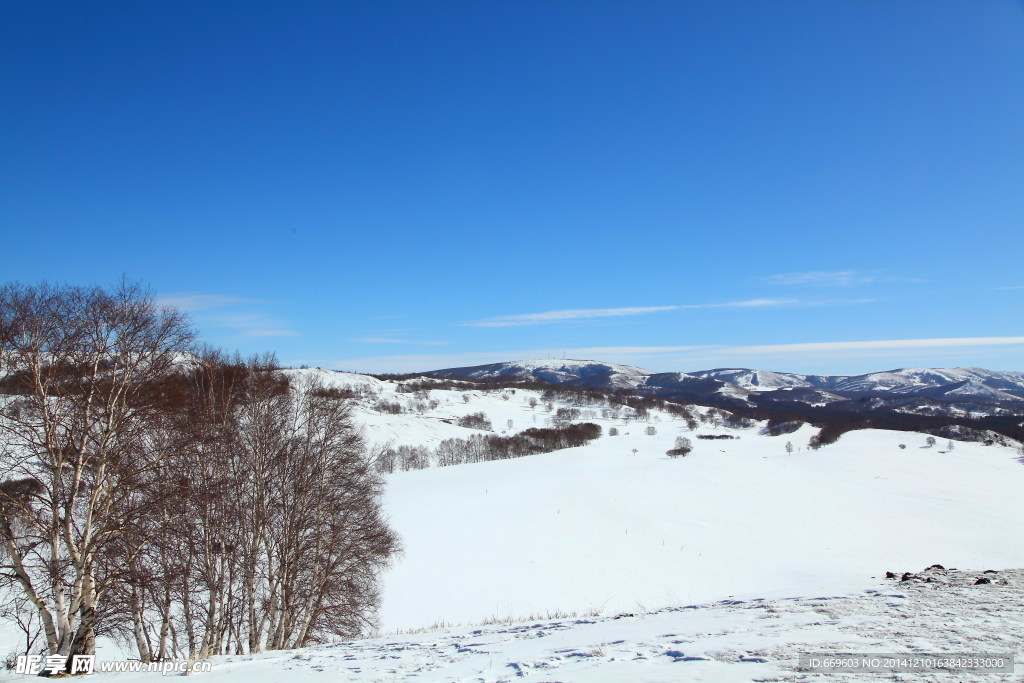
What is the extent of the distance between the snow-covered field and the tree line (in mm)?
3671

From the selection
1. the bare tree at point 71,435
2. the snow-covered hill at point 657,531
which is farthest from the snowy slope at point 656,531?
the bare tree at point 71,435

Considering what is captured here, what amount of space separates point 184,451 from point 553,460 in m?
53.1

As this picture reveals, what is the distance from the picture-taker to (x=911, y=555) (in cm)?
3328

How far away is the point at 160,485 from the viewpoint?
11.6 metres

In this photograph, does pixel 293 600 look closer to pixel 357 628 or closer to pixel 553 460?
pixel 357 628

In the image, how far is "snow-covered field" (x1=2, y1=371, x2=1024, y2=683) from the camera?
295 inches

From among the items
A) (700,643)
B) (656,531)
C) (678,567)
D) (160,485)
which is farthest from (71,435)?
(656,531)

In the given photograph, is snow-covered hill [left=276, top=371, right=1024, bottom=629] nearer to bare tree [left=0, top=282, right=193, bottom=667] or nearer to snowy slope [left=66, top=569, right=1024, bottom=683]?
snowy slope [left=66, top=569, right=1024, bottom=683]

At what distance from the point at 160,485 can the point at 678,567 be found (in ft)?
86.1

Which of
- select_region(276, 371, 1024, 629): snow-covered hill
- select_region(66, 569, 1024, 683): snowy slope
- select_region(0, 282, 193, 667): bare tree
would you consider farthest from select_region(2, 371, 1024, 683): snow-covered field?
select_region(0, 282, 193, 667): bare tree

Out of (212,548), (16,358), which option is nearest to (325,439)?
(212,548)

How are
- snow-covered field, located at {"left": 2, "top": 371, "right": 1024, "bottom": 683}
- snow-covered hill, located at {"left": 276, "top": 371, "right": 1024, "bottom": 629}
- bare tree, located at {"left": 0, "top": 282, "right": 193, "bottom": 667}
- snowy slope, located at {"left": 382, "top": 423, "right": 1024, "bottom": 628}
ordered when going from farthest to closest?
snowy slope, located at {"left": 382, "top": 423, "right": 1024, "bottom": 628}, snow-covered hill, located at {"left": 276, "top": 371, "right": 1024, "bottom": 629}, bare tree, located at {"left": 0, "top": 282, "right": 193, "bottom": 667}, snow-covered field, located at {"left": 2, "top": 371, "right": 1024, "bottom": 683}

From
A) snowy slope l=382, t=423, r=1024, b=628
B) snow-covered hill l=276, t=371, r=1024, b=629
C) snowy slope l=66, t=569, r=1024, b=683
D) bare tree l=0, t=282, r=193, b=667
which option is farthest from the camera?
snowy slope l=382, t=423, r=1024, b=628

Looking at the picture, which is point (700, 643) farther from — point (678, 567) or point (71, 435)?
point (678, 567)
